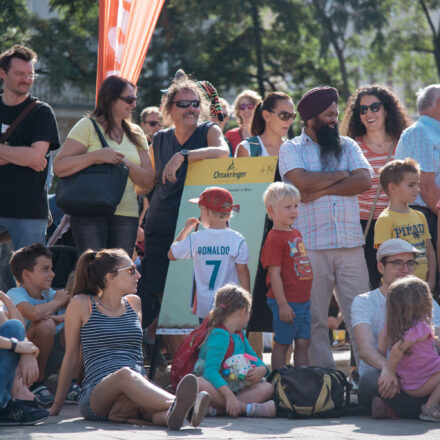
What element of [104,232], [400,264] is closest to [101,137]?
[104,232]

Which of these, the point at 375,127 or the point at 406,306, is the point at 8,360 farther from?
the point at 375,127

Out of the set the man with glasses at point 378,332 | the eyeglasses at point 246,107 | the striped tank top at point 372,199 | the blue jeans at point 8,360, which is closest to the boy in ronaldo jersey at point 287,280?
the man with glasses at point 378,332

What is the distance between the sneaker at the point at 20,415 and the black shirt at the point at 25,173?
193 centimetres

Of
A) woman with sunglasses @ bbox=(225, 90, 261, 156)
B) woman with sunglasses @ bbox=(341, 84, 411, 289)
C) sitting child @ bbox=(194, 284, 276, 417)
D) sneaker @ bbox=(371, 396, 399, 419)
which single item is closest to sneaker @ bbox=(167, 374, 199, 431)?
sitting child @ bbox=(194, 284, 276, 417)

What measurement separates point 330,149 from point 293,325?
1381 mm

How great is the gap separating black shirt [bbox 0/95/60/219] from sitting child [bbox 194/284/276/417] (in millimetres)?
1687

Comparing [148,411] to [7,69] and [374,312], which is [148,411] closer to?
[374,312]

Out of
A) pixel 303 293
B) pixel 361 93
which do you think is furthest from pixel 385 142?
pixel 303 293

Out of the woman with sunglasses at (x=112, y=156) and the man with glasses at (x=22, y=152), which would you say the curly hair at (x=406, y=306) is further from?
the man with glasses at (x=22, y=152)

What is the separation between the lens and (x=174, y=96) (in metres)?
7.34

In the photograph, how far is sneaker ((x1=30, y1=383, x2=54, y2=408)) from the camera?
617cm

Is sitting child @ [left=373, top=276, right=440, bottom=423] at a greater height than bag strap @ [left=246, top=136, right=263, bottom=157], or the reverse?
bag strap @ [left=246, top=136, right=263, bottom=157]

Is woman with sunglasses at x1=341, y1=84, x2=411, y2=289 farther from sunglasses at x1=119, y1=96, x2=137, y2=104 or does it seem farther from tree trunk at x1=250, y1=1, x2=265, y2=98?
tree trunk at x1=250, y1=1, x2=265, y2=98

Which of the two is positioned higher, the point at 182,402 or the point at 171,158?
the point at 171,158
